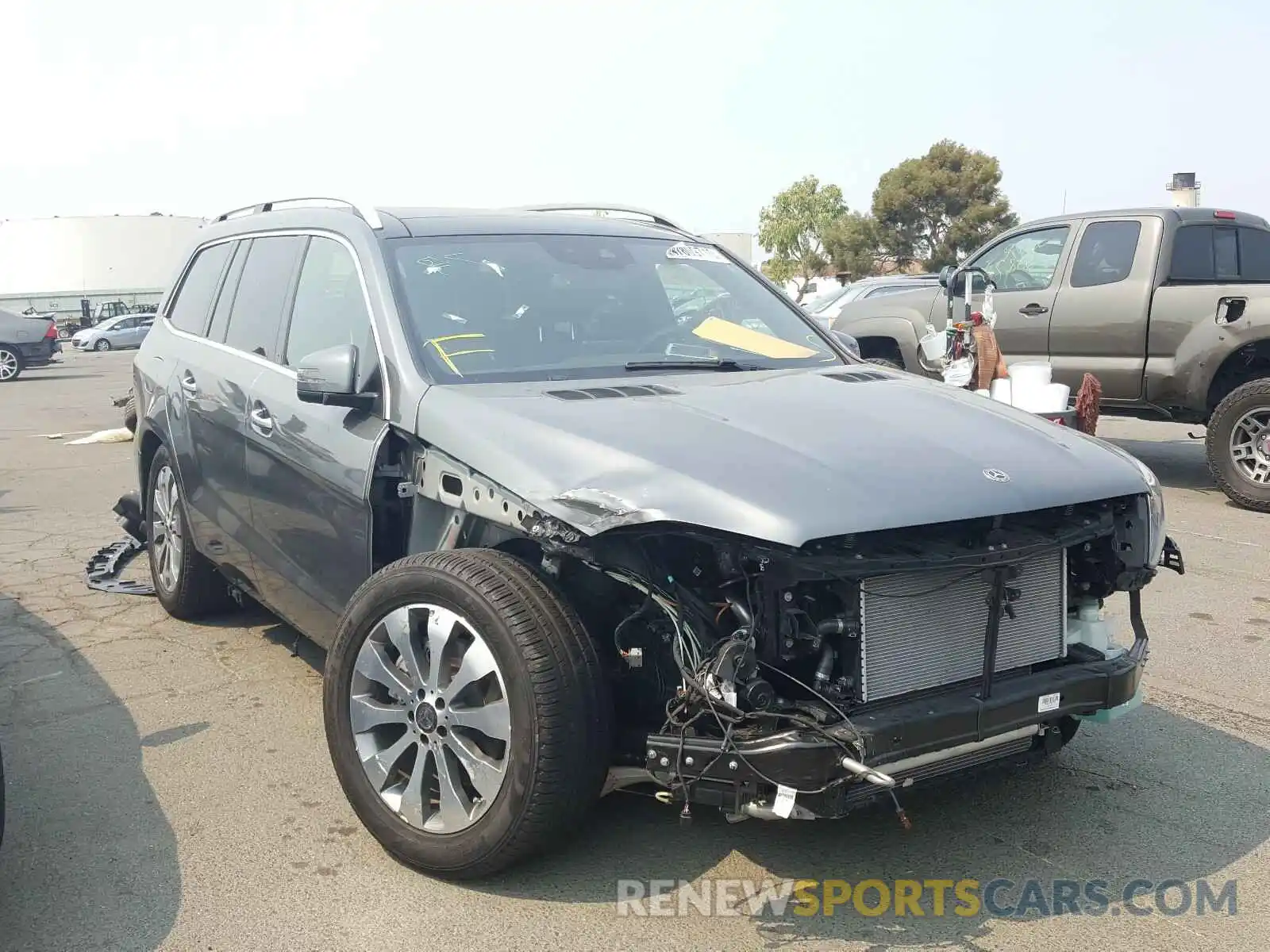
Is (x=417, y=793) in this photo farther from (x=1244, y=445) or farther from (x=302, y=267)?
(x=1244, y=445)

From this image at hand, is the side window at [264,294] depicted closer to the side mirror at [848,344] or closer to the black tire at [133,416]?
the black tire at [133,416]

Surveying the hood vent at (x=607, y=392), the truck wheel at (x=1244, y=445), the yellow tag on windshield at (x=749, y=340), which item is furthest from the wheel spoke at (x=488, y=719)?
the truck wheel at (x=1244, y=445)

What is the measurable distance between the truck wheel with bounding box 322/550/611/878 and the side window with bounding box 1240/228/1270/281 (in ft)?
26.6

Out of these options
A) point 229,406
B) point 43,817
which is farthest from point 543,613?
point 229,406

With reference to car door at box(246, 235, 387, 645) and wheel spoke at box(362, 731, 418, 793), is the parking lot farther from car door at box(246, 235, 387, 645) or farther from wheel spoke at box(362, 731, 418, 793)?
car door at box(246, 235, 387, 645)

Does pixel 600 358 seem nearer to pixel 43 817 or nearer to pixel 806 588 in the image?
pixel 806 588

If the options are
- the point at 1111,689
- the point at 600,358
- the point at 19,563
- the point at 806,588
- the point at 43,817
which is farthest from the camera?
the point at 19,563

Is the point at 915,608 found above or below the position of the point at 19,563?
above

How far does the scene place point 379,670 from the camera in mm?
3531

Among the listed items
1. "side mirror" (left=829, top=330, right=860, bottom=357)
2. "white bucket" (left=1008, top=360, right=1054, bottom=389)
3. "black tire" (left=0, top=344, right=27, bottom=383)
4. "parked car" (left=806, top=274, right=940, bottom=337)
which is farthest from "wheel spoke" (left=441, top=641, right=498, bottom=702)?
"black tire" (left=0, top=344, right=27, bottom=383)

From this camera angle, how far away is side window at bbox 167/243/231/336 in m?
5.77

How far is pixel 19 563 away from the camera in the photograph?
24.5 ft

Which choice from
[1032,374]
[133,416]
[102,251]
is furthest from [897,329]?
[102,251]

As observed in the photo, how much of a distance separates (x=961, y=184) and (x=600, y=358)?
5645cm
